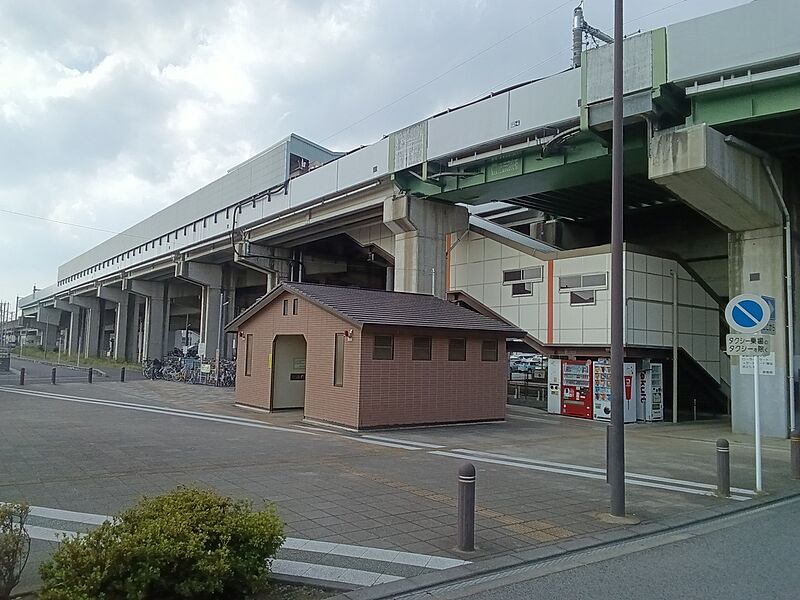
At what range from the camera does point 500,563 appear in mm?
6070

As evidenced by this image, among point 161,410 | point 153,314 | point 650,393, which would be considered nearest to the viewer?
point 161,410

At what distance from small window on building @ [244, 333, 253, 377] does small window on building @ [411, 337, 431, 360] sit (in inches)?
292

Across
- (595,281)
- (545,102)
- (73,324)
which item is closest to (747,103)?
(545,102)

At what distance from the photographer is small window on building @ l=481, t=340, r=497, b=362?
19.3 metres

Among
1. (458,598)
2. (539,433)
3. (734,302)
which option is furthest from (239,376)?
(458,598)

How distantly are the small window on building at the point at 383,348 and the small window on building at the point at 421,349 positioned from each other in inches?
30.6

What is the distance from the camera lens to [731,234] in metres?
20.3

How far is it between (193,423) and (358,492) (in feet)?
33.0

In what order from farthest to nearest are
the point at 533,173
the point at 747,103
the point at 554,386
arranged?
1. the point at 554,386
2. the point at 533,173
3. the point at 747,103

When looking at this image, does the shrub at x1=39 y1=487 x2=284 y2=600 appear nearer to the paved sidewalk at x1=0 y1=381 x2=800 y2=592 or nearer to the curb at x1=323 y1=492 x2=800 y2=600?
the curb at x1=323 y1=492 x2=800 y2=600

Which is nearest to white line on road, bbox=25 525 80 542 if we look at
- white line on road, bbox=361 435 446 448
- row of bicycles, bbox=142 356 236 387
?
white line on road, bbox=361 435 446 448

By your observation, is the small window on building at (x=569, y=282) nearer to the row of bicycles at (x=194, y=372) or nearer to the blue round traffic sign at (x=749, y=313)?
the blue round traffic sign at (x=749, y=313)

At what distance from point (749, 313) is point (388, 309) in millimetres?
10275

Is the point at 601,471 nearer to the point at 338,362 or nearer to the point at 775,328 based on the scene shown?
the point at 338,362
